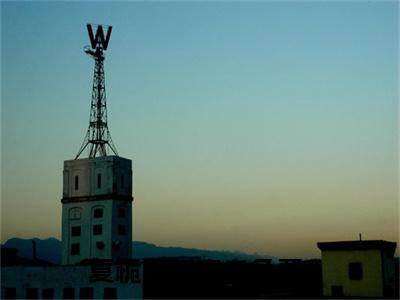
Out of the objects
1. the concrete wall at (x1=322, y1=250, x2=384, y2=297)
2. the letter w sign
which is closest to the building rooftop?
the concrete wall at (x1=322, y1=250, x2=384, y2=297)

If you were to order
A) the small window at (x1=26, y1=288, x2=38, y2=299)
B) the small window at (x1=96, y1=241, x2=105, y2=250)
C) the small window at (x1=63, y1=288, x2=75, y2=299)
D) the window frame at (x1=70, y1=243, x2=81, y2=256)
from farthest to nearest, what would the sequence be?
the window frame at (x1=70, y1=243, x2=81, y2=256), the small window at (x1=96, y1=241, x2=105, y2=250), the small window at (x1=26, y1=288, x2=38, y2=299), the small window at (x1=63, y1=288, x2=75, y2=299)

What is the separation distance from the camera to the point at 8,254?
7694 centimetres

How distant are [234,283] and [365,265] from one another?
17544 mm

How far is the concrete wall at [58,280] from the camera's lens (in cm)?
6188

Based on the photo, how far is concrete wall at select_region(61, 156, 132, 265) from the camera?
77312mm

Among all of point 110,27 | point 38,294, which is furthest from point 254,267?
point 110,27

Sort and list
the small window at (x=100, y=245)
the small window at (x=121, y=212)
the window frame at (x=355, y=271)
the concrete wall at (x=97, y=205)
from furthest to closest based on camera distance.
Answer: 1. the small window at (x=121, y=212)
2. the concrete wall at (x=97, y=205)
3. the small window at (x=100, y=245)
4. the window frame at (x=355, y=271)

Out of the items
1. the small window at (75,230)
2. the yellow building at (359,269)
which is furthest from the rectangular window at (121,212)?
the yellow building at (359,269)

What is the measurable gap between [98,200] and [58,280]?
1643cm

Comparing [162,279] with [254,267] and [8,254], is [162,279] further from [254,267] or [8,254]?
[8,254]

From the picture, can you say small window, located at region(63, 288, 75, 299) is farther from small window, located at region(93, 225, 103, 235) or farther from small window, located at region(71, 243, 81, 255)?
small window, located at region(71, 243, 81, 255)

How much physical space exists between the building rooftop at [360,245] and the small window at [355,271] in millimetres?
1422

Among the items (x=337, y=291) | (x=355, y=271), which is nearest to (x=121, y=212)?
(x=337, y=291)

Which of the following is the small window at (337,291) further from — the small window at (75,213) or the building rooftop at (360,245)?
the small window at (75,213)
